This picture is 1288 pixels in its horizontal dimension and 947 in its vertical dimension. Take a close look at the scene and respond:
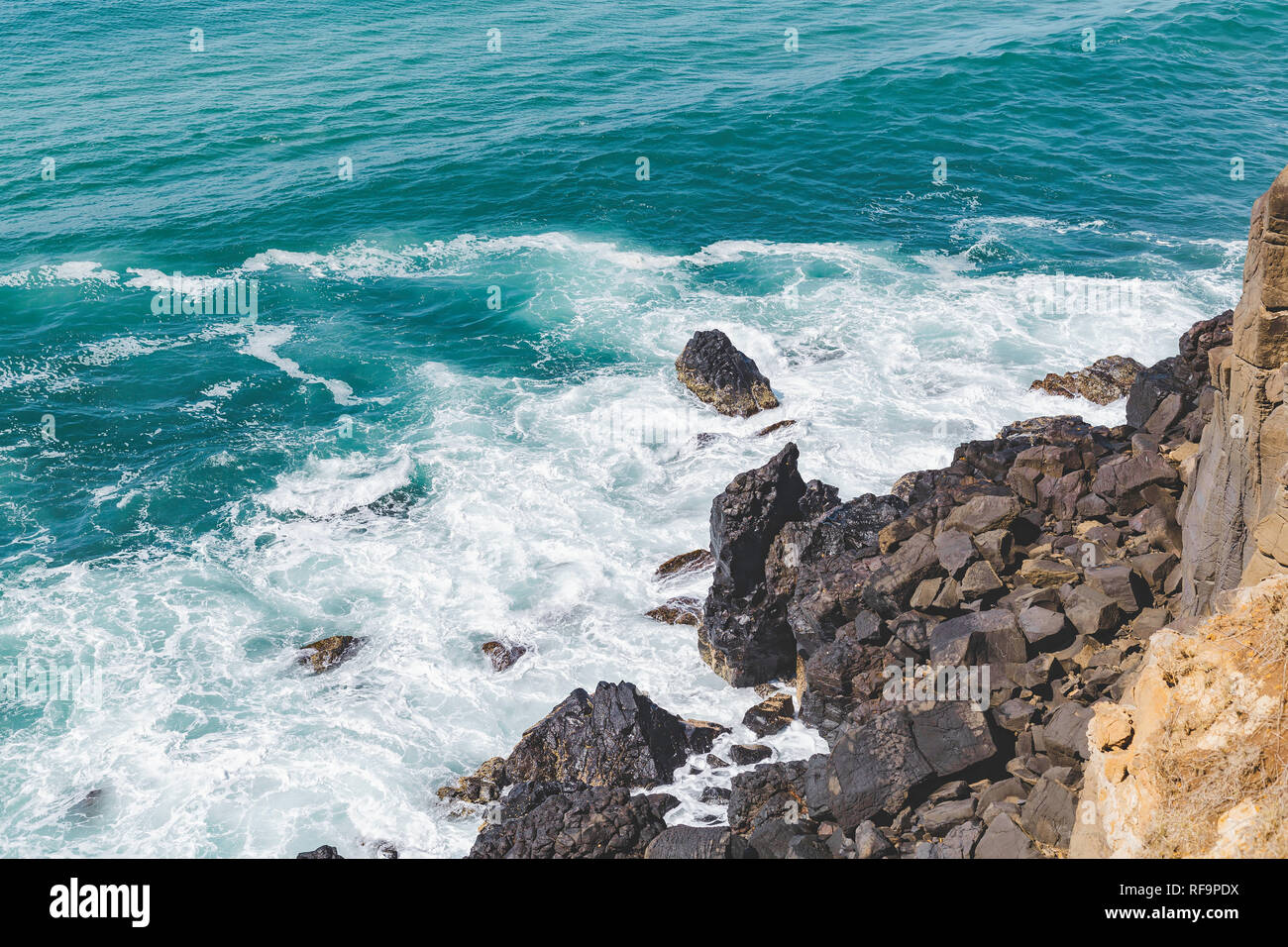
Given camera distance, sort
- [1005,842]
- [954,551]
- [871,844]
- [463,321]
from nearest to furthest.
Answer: [1005,842] → [871,844] → [954,551] → [463,321]

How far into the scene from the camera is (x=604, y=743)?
2270 cm

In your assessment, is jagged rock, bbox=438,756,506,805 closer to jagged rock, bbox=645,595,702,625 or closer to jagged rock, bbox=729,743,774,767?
jagged rock, bbox=729,743,774,767

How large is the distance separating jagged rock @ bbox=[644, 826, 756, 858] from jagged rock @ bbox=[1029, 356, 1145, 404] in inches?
978

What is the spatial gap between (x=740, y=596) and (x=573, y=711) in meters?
5.47

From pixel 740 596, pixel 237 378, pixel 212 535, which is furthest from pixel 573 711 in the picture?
pixel 237 378

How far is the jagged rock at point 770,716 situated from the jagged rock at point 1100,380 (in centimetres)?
1941

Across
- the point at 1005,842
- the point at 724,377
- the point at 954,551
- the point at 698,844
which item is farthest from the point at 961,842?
the point at 724,377

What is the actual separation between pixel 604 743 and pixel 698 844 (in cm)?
477

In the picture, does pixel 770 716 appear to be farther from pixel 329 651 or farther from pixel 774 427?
pixel 774 427

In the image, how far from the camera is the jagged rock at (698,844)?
18.2m

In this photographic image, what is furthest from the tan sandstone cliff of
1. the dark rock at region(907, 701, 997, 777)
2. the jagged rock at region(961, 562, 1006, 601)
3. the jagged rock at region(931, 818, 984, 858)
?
the jagged rock at region(961, 562, 1006, 601)

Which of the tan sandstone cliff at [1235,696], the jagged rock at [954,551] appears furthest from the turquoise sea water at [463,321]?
the tan sandstone cliff at [1235,696]

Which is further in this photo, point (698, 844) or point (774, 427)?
point (774, 427)

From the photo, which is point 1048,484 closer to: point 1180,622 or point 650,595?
point 1180,622
